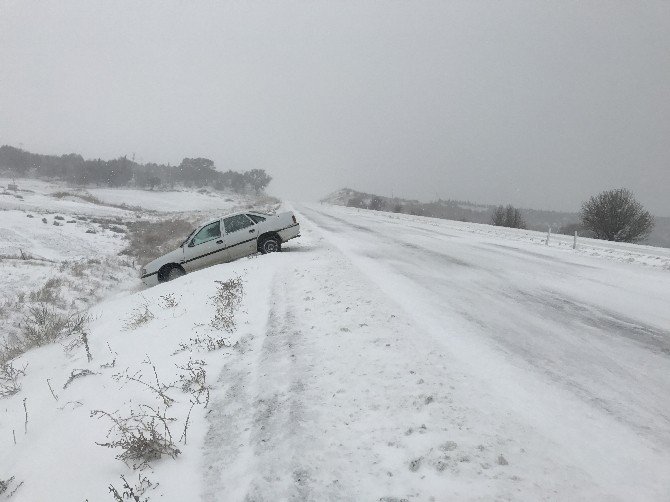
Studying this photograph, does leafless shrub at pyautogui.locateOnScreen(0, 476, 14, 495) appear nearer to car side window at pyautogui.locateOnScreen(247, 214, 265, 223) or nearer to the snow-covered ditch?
the snow-covered ditch

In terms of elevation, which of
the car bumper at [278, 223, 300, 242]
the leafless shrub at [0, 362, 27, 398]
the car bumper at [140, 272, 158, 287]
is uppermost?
the car bumper at [278, 223, 300, 242]

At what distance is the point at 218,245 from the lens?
11758mm

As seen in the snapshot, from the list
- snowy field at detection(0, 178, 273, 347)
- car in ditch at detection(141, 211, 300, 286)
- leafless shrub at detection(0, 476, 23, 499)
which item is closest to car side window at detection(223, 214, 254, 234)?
car in ditch at detection(141, 211, 300, 286)

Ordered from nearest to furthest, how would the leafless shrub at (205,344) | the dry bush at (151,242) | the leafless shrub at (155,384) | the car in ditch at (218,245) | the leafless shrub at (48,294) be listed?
the leafless shrub at (155,384), the leafless shrub at (205,344), the leafless shrub at (48,294), the car in ditch at (218,245), the dry bush at (151,242)

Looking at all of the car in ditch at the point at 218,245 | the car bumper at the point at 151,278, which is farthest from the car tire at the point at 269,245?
the car bumper at the point at 151,278

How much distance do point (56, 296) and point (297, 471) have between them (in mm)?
10803

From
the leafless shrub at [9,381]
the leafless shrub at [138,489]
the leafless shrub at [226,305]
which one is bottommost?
the leafless shrub at [9,381]

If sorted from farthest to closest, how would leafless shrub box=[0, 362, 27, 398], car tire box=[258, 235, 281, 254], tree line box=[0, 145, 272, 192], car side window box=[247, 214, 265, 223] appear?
tree line box=[0, 145, 272, 192] → car side window box=[247, 214, 265, 223] → car tire box=[258, 235, 281, 254] → leafless shrub box=[0, 362, 27, 398]

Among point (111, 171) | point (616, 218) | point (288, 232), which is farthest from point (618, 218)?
point (111, 171)

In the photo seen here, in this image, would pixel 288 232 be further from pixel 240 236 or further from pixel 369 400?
pixel 369 400

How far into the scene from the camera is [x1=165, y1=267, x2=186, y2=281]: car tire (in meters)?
11.7

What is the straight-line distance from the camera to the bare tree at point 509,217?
47781 millimetres

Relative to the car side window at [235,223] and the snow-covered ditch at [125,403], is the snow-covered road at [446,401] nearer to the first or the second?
the snow-covered ditch at [125,403]

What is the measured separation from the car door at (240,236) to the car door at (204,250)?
0.22 m
